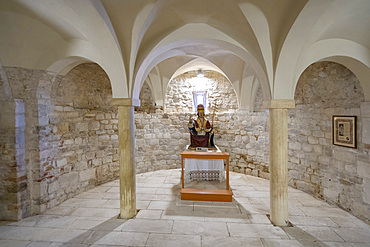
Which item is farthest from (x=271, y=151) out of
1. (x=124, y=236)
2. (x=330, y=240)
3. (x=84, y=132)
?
(x=84, y=132)

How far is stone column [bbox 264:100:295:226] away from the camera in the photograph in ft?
11.3

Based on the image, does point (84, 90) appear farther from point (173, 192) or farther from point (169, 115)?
point (173, 192)

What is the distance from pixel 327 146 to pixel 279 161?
6.26 ft

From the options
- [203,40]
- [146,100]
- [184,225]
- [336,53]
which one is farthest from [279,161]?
[146,100]

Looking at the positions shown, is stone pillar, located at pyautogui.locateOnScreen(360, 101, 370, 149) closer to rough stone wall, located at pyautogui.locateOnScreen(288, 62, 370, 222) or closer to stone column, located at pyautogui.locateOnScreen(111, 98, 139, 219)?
rough stone wall, located at pyautogui.locateOnScreen(288, 62, 370, 222)

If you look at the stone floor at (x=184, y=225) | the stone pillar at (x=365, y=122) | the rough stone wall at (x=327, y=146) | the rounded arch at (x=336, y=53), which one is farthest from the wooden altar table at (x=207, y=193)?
the stone pillar at (x=365, y=122)

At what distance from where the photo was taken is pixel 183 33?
12.0ft

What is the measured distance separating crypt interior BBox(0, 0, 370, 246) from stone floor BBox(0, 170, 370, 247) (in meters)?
0.04

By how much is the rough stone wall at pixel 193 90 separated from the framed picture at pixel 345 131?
3.78 meters

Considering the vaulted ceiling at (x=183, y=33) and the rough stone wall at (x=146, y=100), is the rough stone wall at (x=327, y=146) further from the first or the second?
the rough stone wall at (x=146, y=100)

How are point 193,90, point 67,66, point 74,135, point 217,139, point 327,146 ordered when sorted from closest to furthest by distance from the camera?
point 67,66
point 327,146
point 74,135
point 217,139
point 193,90

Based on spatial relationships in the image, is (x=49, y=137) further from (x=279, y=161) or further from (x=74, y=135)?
(x=279, y=161)

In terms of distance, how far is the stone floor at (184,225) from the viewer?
3.03 meters

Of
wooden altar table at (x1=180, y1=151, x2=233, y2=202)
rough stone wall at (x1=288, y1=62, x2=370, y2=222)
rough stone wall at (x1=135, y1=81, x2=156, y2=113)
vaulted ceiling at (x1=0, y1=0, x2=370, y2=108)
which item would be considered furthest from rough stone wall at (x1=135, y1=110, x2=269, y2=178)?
vaulted ceiling at (x1=0, y1=0, x2=370, y2=108)
